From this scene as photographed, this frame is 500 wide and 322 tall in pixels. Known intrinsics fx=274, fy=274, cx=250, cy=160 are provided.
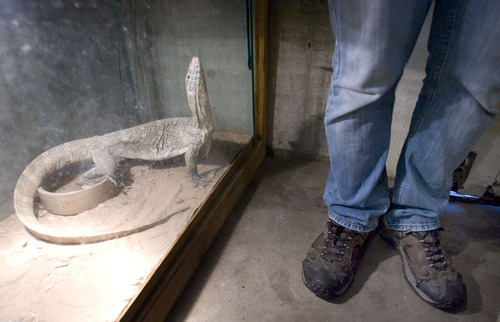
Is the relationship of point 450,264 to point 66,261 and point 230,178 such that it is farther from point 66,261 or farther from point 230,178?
point 66,261

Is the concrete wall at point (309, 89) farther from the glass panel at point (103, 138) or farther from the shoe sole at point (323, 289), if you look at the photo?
the shoe sole at point (323, 289)

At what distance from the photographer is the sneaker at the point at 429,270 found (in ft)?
3.34

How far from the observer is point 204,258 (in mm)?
1252

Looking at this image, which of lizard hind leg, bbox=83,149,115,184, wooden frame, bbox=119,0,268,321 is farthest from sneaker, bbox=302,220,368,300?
lizard hind leg, bbox=83,149,115,184

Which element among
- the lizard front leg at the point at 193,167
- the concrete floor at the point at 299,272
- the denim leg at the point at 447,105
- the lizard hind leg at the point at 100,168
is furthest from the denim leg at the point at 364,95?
the lizard hind leg at the point at 100,168

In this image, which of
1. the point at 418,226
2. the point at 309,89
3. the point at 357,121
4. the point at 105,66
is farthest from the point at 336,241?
the point at 105,66

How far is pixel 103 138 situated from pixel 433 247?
1.49m

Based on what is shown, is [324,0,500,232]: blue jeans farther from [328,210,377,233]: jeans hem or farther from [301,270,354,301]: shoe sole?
[301,270,354,301]: shoe sole

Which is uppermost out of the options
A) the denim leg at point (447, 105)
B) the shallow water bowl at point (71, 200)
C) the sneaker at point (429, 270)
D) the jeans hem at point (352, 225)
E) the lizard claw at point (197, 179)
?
the denim leg at point (447, 105)

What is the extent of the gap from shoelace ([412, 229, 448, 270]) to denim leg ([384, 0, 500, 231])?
3 centimetres

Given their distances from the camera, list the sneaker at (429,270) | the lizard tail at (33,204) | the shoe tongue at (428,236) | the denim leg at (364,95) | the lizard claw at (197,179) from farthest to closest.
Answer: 1. the lizard claw at (197,179)
2. the shoe tongue at (428,236)
3. the sneaker at (429,270)
4. the lizard tail at (33,204)
5. the denim leg at (364,95)

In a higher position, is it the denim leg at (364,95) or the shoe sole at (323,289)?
the denim leg at (364,95)

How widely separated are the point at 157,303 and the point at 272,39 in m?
1.59

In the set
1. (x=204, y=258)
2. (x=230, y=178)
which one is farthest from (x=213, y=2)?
(x=204, y=258)
